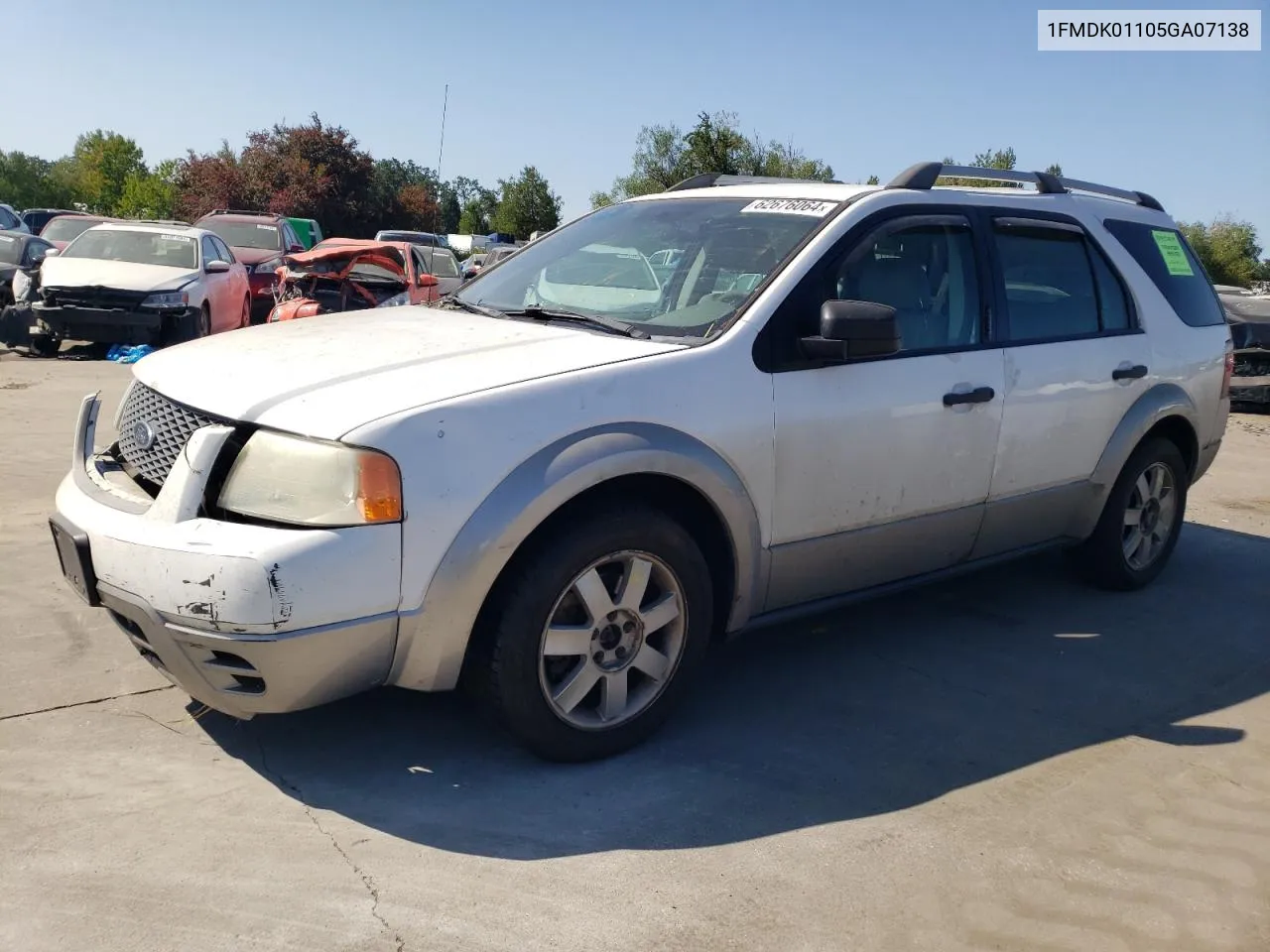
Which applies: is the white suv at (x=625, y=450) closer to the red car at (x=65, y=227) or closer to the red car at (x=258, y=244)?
the red car at (x=258, y=244)

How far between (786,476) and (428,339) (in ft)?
4.19

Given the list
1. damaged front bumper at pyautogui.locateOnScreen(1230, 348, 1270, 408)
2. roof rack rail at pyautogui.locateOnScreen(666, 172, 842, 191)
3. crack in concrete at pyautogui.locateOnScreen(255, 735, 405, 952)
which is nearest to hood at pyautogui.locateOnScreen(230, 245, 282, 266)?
damaged front bumper at pyautogui.locateOnScreen(1230, 348, 1270, 408)

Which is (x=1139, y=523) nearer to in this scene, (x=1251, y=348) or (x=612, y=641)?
(x=612, y=641)

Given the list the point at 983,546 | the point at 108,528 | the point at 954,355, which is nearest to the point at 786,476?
the point at 954,355

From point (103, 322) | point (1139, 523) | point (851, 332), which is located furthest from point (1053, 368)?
point (103, 322)

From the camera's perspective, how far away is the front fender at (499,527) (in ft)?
10.2

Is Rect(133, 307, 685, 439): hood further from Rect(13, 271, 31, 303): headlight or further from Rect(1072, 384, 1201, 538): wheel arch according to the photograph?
Rect(13, 271, 31, 303): headlight

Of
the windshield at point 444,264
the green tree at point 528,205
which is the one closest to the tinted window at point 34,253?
the windshield at point 444,264

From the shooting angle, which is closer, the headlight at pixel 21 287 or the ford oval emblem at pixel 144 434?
the ford oval emblem at pixel 144 434

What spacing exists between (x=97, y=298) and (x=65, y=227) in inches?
310

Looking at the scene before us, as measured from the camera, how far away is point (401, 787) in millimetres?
3342

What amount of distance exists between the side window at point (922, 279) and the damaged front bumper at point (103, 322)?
1021cm

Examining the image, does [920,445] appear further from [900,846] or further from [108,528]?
[108,528]

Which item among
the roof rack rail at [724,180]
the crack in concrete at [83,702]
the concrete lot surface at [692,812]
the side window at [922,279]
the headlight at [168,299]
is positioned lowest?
the concrete lot surface at [692,812]
